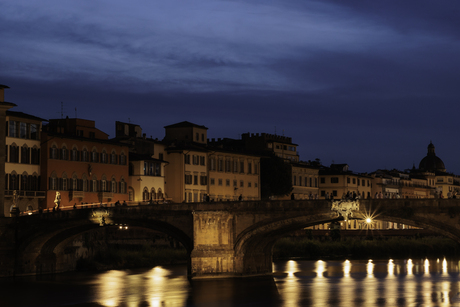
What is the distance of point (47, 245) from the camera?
2808 inches

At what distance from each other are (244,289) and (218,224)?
8.18 meters

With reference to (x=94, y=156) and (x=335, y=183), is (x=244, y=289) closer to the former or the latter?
(x=94, y=156)

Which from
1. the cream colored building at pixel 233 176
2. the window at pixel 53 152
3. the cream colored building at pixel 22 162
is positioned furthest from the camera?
the cream colored building at pixel 233 176

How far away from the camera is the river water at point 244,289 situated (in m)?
51.6

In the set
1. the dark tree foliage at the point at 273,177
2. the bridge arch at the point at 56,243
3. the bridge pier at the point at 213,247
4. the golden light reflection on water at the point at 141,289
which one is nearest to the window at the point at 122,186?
the bridge arch at the point at 56,243

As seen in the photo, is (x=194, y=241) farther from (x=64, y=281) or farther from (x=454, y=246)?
(x=454, y=246)

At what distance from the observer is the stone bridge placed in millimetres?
57469

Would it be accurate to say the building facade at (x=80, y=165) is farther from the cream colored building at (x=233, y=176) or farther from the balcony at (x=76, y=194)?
the cream colored building at (x=233, y=176)

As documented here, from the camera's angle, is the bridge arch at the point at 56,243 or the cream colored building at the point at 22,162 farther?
the cream colored building at the point at 22,162

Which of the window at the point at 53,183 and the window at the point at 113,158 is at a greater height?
the window at the point at 113,158

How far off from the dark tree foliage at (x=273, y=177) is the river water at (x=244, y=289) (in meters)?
37.2

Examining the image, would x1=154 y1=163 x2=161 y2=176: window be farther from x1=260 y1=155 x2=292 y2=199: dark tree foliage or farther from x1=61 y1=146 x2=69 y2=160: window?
x1=260 y1=155 x2=292 y2=199: dark tree foliage

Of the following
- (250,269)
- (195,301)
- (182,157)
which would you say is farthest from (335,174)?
(195,301)

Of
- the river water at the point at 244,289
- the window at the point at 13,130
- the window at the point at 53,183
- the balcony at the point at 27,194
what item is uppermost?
the window at the point at 13,130
